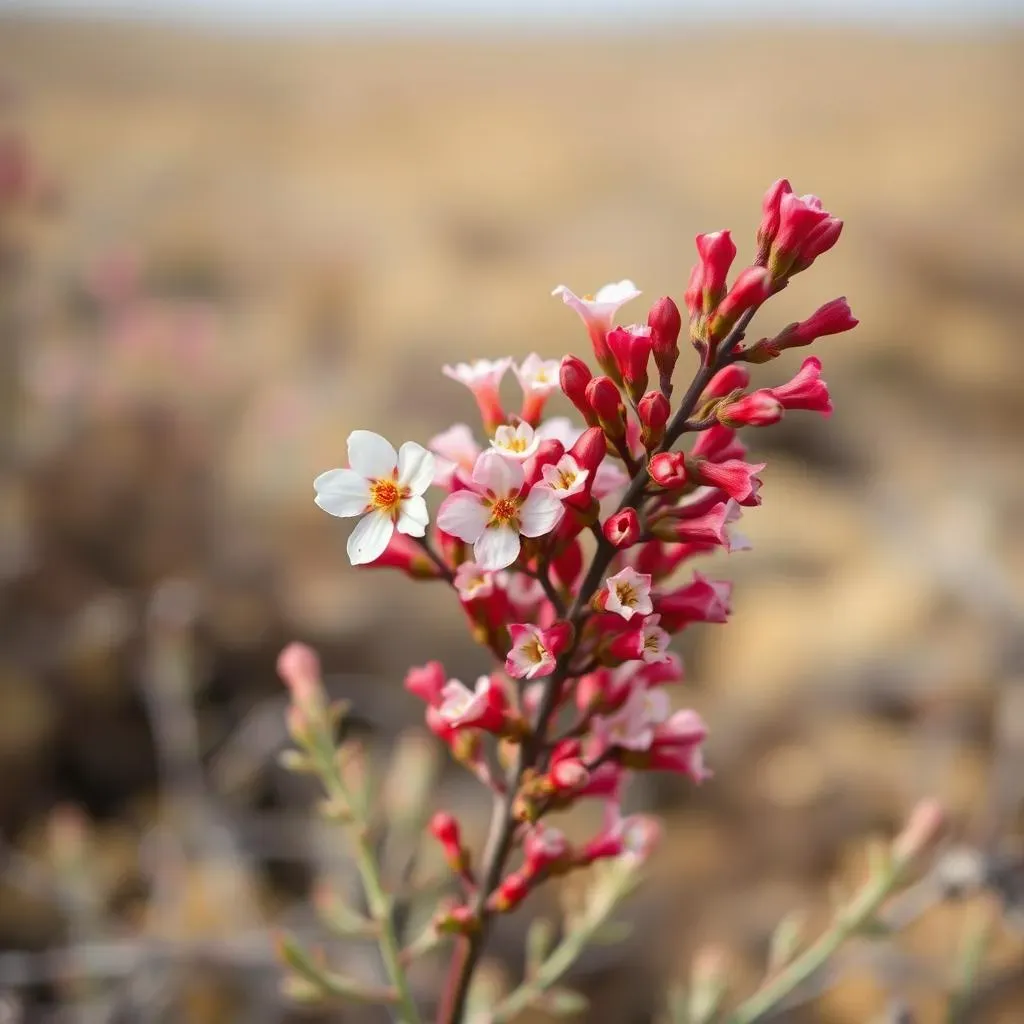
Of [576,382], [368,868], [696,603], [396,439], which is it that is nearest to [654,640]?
[696,603]

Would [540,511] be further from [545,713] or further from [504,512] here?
[545,713]

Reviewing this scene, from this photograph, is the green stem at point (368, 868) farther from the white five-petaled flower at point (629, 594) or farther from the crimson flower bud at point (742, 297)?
the crimson flower bud at point (742, 297)

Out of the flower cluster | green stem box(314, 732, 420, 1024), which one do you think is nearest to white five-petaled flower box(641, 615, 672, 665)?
the flower cluster

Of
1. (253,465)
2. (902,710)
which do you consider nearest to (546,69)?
(253,465)

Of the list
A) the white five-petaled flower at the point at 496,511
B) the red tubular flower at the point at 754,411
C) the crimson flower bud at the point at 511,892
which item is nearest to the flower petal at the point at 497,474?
the white five-petaled flower at the point at 496,511

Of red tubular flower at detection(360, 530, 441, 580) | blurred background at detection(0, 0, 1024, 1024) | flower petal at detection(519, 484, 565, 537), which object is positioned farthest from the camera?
blurred background at detection(0, 0, 1024, 1024)

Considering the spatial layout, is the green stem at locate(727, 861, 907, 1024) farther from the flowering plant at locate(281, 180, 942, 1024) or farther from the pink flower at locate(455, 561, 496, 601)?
the pink flower at locate(455, 561, 496, 601)

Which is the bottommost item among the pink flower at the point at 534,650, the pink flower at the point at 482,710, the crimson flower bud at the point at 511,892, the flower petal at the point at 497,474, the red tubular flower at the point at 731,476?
the crimson flower bud at the point at 511,892
